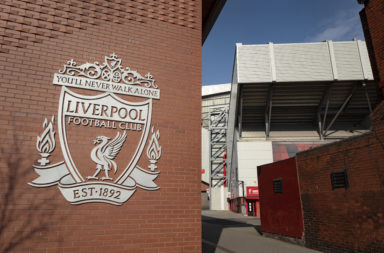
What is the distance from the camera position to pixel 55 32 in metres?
4.51

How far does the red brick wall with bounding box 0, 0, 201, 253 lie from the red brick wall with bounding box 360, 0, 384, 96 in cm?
512

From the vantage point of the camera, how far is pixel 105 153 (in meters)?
4.25

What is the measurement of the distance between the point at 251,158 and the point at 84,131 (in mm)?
21892

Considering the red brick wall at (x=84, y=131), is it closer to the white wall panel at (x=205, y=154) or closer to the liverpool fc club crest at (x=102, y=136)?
the liverpool fc club crest at (x=102, y=136)

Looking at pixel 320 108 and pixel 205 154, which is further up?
pixel 320 108

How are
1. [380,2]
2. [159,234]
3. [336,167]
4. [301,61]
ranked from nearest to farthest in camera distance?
[159,234] → [380,2] → [336,167] → [301,61]

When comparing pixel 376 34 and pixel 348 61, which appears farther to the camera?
pixel 348 61

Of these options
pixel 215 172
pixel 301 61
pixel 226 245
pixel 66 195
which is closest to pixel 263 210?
pixel 226 245

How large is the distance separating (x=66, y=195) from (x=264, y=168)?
32.2 feet

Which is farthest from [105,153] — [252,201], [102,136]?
[252,201]

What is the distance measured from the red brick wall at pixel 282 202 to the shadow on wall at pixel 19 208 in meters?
8.44

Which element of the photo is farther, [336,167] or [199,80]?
[336,167]

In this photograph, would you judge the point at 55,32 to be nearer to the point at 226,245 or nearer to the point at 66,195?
the point at 66,195

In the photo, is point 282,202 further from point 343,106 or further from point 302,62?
point 343,106
